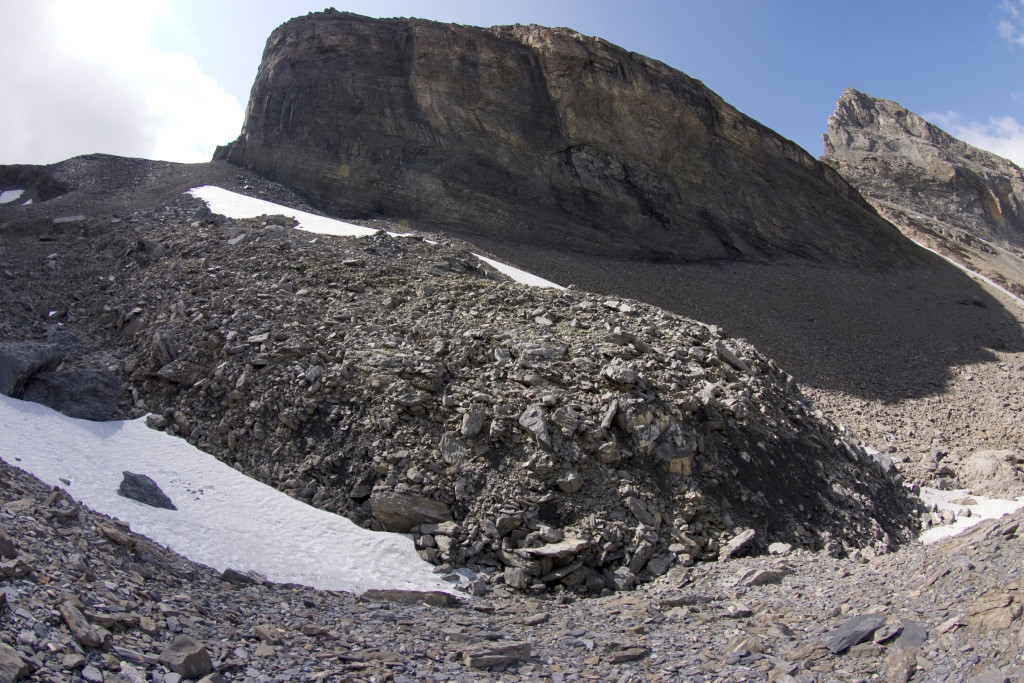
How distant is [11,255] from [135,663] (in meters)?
14.0

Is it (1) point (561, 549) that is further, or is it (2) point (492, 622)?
(1) point (561, 549)

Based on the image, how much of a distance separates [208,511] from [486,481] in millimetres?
3131

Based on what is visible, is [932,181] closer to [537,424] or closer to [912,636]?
[537,424]

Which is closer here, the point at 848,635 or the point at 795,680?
the point at 795,680

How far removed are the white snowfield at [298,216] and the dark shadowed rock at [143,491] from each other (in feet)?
26.7

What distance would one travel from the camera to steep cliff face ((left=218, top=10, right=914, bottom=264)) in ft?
76.1

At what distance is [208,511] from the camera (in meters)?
7.66

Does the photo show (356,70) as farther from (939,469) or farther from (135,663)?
(135,663)

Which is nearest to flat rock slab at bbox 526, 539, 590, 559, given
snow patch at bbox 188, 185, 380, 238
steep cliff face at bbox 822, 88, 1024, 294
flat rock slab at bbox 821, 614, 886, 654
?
flat rock slab at bbox 821, 614, 886, 654

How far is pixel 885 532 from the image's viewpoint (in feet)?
28.5

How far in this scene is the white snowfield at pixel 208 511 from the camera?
22.5 ft

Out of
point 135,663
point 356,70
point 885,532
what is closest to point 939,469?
point 885,532

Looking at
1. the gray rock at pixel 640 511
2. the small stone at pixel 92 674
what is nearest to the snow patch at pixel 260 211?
the gray rock at pixel 640 511

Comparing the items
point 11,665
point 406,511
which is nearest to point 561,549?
point 406,511
